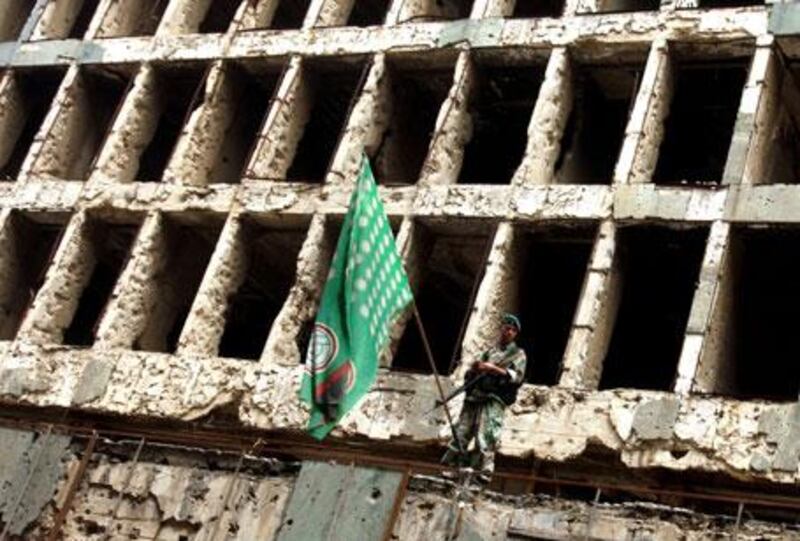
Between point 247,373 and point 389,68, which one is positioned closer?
point 247,373

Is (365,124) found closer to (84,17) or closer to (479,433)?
(479,433)

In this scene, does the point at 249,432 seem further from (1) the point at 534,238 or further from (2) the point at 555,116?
(2) the point at 555,116

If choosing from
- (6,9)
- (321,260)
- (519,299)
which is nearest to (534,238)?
(519,299)

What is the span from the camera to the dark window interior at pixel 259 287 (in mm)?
20750

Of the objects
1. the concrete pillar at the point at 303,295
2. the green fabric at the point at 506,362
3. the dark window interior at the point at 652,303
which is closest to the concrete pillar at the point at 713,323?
the dark window interior at the point at 652,303

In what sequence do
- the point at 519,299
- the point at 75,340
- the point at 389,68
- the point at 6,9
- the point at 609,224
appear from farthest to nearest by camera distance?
the point at 6,9 < the point at 75,340 < the point at 389,68 < the point at 519,299 < the point at 609,224

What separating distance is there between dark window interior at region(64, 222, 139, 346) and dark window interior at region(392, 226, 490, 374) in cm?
471

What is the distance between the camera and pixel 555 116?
19.0m

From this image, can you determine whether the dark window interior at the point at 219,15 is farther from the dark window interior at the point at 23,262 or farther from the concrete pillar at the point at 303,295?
the concrete pillar at the point at 303,295

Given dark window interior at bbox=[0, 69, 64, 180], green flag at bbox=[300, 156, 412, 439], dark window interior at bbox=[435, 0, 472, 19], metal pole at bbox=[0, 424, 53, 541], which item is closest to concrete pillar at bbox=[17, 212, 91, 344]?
dark window interior at bbox=[0, 69, 64, 180]

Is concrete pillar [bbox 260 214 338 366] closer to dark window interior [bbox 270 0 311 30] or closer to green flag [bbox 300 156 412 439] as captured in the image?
green flag [bbox 300 156 412 439]

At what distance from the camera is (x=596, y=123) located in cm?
2064

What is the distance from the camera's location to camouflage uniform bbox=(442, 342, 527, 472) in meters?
14.7

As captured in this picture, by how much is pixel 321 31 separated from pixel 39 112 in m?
6.61
